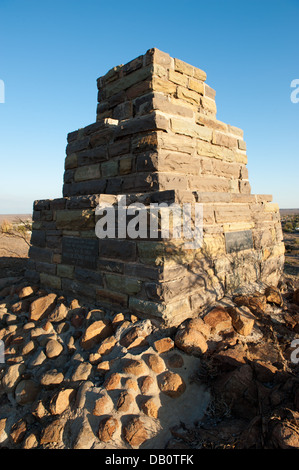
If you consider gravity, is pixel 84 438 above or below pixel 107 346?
below

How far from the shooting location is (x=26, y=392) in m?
2.63

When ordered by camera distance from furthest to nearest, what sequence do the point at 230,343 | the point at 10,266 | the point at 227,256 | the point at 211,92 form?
the point at 10,266
the point at 211,92
the point at 227,256
the point at 230,343

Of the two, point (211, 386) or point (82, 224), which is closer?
point (211, 386)

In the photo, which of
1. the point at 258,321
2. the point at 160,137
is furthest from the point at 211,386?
the point at 160,137

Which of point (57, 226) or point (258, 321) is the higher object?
point (57, 226)

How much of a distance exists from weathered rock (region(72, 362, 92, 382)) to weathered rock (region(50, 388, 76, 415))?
0.14 meters

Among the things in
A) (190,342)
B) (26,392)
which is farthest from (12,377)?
(190,342)

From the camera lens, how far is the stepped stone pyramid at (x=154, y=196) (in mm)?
3197

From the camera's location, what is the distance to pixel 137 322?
309cm

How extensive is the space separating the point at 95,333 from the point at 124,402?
0.96 metres

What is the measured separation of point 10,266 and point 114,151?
4762 mm

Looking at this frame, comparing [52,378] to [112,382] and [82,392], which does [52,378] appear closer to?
[82,392]

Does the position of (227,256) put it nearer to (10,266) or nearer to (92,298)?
(92,298)
